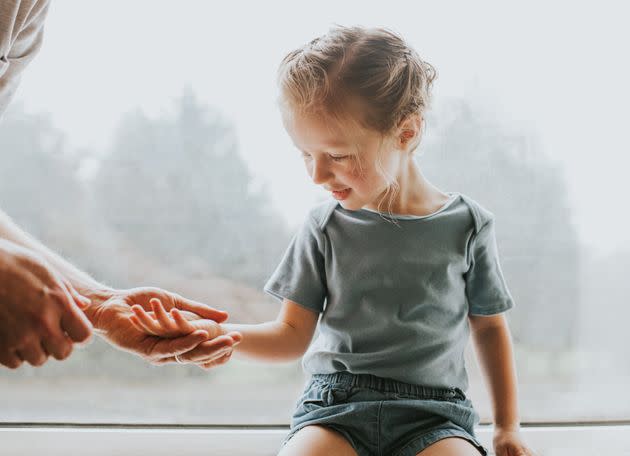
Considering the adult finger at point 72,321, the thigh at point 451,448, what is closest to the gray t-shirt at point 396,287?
the thigh at point 451,448

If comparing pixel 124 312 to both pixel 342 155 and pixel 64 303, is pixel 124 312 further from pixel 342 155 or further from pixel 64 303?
pixel 342 155

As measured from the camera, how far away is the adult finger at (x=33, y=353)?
0.79 m

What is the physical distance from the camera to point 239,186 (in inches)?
53.2

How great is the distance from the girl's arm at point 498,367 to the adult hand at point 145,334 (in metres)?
0.43

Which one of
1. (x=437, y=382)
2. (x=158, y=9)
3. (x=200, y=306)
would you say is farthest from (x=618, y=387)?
(x=158, y=9)

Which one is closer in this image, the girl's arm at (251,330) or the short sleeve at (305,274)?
the girl's arm at (251,330)

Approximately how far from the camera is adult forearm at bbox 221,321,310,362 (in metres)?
1.10

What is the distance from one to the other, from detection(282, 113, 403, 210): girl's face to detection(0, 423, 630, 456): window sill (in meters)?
0.53

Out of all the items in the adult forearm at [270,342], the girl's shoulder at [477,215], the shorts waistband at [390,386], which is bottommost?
the shorts waistband at [390,386]

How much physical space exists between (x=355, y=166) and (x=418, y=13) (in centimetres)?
47

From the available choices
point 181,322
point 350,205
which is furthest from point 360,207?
point 181,322

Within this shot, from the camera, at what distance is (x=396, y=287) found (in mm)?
1109

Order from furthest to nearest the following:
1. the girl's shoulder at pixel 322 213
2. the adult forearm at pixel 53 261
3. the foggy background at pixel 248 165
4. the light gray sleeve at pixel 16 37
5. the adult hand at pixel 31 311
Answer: the foggy background at pixel 248 165 < the girl's shoulder at pixel 322 213 < the adult forearm at pixel 53 261 < the light gray sleeve at pixel 16 37 < the adult hand at pixel 31 311

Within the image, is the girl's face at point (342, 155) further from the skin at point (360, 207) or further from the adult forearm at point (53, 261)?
the adult forearm at point (53, 261)
